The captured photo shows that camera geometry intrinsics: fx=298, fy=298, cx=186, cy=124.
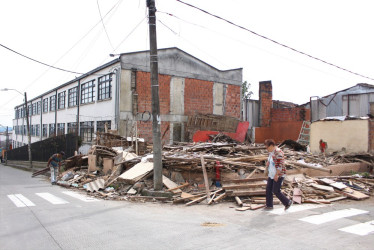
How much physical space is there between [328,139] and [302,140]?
314 inches

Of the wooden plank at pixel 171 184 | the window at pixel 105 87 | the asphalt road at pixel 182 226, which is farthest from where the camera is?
the window at pixel 105 87

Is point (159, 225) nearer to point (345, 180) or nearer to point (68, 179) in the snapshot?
point (345, 180)

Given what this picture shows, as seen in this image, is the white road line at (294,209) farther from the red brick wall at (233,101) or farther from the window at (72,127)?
the window at (72,127)

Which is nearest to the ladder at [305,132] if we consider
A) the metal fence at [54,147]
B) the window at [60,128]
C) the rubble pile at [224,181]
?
the rubble pile at [224,181]

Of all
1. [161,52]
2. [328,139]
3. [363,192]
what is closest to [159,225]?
[363,192]

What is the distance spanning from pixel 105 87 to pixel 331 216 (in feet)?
65.2

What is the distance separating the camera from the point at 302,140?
23375mm

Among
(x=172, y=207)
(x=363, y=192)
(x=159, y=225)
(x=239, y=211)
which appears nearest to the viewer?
(x=159, y=225)

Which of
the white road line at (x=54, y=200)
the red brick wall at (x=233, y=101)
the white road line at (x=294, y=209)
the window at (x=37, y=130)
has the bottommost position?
the white road line at (x=54, y=200)

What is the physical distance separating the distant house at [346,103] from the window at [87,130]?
19.0 metres

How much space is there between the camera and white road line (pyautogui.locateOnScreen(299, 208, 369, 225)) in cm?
672

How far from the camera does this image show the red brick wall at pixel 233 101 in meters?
26.8

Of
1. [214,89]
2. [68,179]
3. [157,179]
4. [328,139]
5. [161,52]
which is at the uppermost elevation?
[161,52]

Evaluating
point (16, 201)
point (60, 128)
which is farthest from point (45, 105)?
point (16, 201)
